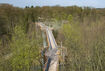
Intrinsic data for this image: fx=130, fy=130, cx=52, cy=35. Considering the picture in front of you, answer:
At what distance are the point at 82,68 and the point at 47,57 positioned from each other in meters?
6.33

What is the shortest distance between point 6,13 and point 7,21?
1.79 m

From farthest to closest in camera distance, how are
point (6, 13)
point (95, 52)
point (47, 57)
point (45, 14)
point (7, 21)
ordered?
point (45, 14) → point (6, 13) → point (7, 21) → point (47, 57) → point (95, 52)

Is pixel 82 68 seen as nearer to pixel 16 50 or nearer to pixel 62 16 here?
pixel 16 50

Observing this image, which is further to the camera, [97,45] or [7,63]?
[7,63]

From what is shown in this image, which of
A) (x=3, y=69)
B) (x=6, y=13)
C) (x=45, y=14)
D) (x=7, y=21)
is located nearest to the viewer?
(x=3, y=69)

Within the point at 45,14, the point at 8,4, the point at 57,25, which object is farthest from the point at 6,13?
the point at 45,14

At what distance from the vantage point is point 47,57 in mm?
10578

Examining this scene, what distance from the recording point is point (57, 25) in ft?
79.5

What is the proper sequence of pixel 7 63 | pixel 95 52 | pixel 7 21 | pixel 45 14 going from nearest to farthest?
1. pixel 95 52
2. pixel 7 63
3. pixel 7 21
4. pixel 45 14

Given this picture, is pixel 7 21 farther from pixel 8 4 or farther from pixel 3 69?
pixel 3 69

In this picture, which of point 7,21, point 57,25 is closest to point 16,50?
point 7,21

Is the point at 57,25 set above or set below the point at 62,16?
below

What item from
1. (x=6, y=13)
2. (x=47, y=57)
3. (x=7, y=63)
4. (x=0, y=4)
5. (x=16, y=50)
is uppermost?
(x=0, y=4)

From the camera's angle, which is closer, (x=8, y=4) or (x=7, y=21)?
(x=7, y=21)
